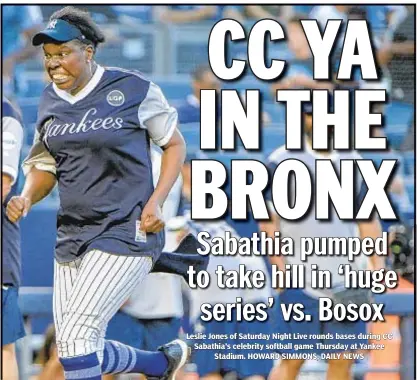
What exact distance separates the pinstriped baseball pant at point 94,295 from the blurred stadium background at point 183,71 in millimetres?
152

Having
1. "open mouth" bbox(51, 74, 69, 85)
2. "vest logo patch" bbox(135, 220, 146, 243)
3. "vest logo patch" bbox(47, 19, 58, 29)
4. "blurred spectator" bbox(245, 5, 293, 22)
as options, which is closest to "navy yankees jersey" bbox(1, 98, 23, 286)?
"open mouth" bbox(51, 74, 69, 85)

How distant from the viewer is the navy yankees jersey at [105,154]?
13.2ft

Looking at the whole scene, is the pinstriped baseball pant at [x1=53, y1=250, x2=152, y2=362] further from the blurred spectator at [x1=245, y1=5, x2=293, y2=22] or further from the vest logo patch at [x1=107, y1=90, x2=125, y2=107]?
the blurred spectator at [x1=245, y1=5, x2=293, y2=22]

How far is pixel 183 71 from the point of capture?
13.3 ft

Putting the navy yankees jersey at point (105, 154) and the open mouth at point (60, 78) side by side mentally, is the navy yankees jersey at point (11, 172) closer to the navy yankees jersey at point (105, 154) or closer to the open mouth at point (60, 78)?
the navy yankees jersey at point (105, 154)

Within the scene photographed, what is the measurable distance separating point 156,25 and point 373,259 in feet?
4.17

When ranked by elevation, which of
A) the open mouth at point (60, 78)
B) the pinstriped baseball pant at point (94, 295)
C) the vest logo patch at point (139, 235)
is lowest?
the pinstriped baseball pant at point (94, 295)

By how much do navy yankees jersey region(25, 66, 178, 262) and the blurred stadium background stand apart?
60 millimetres

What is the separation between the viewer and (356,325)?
4.12m

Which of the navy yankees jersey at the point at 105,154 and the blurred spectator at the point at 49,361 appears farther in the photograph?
the blurred spectator at the point at 49,361

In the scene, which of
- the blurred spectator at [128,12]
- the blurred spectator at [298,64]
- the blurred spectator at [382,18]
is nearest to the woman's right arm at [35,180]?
the blurred spectator at [128,12]

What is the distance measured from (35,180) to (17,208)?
0.13 metres

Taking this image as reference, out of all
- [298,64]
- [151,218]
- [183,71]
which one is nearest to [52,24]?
[183,71]

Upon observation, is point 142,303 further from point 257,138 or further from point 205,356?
point 257,138
